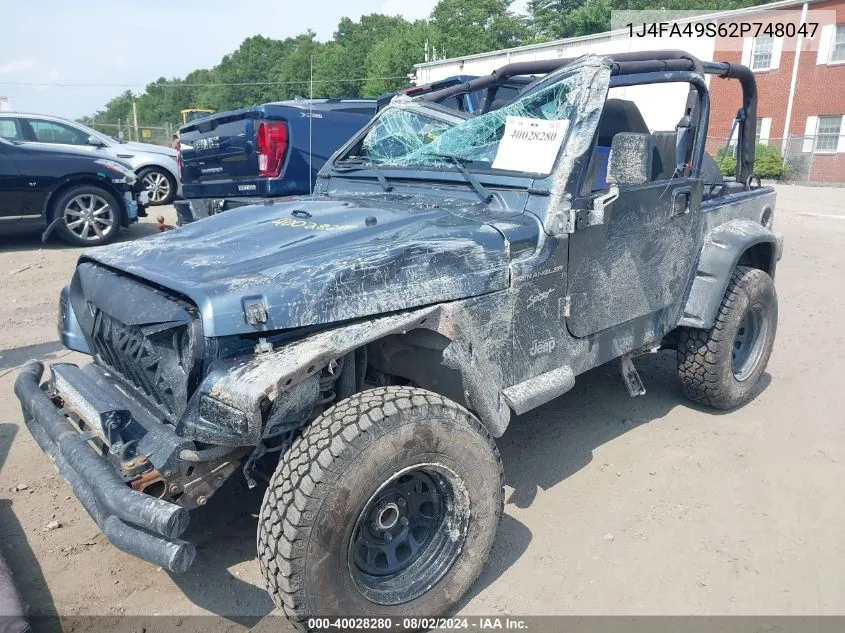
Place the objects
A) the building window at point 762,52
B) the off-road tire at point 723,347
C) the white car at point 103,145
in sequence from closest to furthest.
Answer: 1. the off-road tire at point 723,347
2. the white car at point 103,145
3. the building window at point 762,52

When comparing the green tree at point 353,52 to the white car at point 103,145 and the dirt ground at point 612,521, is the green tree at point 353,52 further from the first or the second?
the dirt ground at point 612,521

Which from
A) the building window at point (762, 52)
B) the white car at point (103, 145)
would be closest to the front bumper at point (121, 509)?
the white car at point (103, 145)

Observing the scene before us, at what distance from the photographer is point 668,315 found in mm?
3822

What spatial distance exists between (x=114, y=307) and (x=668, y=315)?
2.88 meters

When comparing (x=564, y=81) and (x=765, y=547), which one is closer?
(x=765, y=547)

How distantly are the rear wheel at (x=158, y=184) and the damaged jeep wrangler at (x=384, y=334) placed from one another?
896cm

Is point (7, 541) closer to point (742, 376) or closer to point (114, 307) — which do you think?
point (114, 307)

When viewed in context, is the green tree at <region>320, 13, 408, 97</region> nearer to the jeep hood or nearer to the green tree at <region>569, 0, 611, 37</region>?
the green tree at <region>569, 0, 611, 37</region>

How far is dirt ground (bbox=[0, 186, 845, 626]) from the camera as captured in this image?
269 centimetres

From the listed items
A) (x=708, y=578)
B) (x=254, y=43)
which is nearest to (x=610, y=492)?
(x=708, y=578)

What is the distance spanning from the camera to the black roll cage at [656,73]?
345 centimetres

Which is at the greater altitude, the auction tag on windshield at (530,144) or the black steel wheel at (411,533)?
the auction tag on windshield at (530,144)

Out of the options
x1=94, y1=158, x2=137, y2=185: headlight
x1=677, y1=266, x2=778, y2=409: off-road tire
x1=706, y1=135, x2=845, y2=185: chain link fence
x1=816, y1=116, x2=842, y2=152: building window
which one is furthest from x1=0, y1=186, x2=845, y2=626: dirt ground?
x1=816, y1=116, x2=842, y2=152: building window

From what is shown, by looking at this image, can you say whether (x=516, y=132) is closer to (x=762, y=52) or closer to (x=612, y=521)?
(x=612, y=521)
